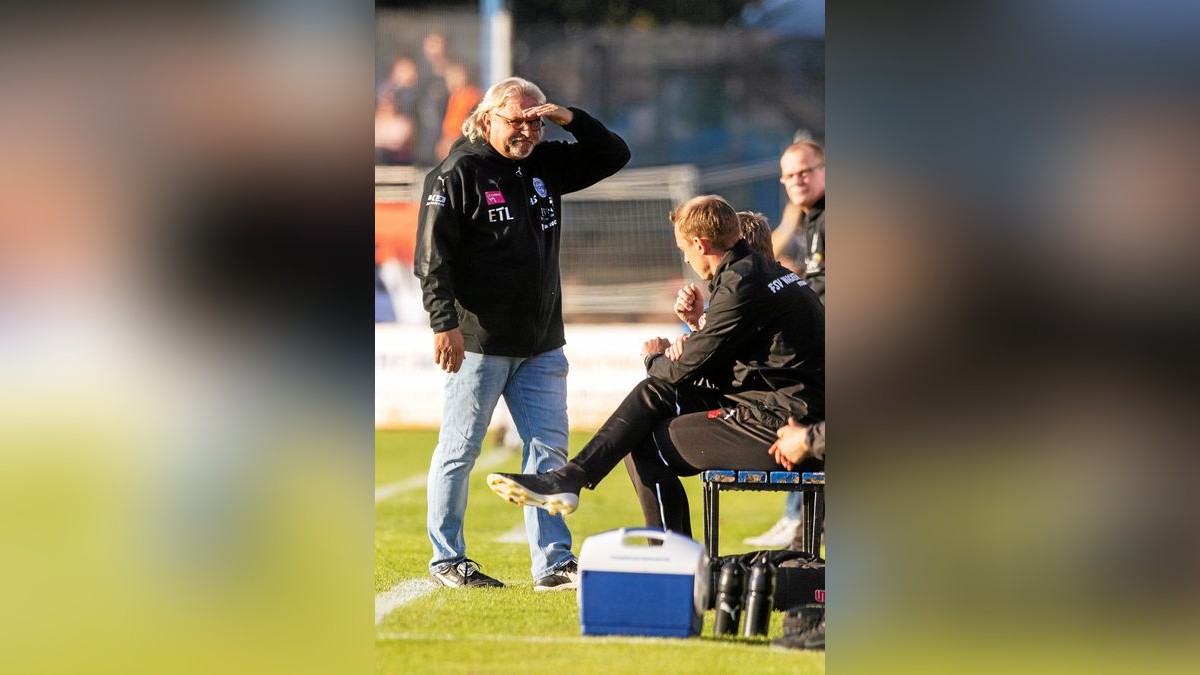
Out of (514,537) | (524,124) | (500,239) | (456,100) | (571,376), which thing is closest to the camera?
(524,124)

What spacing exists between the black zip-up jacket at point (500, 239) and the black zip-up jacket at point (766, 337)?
2.34ft

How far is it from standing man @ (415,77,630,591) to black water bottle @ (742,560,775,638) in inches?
42.1

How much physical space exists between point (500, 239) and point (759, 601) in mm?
1694

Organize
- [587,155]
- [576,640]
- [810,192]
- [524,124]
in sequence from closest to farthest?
[576,640] < [524,124] < [587,155] < [810,192]

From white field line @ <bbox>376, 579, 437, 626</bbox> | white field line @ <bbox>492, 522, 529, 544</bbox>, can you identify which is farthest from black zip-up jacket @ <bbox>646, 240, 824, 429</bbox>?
white field line @ <bbox>492, 522, 529, 544</bbox>

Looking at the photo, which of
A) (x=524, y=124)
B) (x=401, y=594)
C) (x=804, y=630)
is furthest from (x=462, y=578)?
(x=524, y=124)

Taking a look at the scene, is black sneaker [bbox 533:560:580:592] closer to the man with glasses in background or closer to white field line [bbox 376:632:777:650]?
white field line [bbox 376:632:777:650]

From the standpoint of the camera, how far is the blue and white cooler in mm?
4148

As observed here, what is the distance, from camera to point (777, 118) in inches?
829

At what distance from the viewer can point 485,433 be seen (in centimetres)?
525

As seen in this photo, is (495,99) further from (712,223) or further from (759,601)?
(759,601)

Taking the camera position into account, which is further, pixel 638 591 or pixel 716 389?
pixel 716 389
